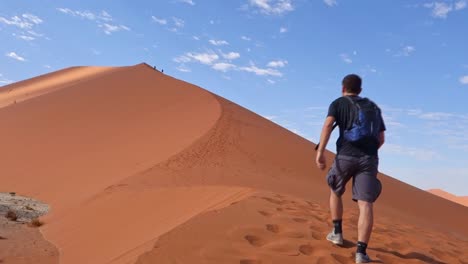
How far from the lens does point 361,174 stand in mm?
3910

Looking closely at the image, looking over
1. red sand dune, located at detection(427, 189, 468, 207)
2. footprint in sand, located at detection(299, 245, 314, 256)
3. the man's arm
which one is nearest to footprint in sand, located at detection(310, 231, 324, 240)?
footprint in sand, located at detection(299, 245, 314, 256)

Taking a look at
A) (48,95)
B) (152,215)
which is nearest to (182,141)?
(152,215)

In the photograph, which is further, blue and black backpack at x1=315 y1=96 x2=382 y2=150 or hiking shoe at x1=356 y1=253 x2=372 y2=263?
blue and black backpack at x1=315 y1=96 x2=382 y2=150

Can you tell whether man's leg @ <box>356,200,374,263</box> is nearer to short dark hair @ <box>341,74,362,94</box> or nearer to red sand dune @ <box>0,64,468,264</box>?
red sand dune @ <box>0,64,468,264</box>

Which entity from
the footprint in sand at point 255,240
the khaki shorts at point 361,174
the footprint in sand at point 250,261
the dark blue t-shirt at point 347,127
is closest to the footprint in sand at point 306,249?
the footprint in sand at point 255,240

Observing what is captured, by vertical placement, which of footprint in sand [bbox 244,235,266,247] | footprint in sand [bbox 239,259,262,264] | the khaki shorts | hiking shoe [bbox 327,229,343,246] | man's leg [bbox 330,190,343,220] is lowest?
footprint in sand [bbox 239,259,262,264]

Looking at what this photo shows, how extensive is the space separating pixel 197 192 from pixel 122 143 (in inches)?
314

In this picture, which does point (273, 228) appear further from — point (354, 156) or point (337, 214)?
point (354, 156)

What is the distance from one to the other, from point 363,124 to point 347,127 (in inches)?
5.8

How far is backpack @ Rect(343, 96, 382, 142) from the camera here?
3898 millimetres

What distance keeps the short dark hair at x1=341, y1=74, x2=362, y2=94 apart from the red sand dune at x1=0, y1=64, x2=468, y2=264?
1542 mm

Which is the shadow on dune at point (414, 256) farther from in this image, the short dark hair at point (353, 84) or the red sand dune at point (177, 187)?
the short dark hair at point (353, 84)

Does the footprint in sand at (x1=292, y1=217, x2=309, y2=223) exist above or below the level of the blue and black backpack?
below

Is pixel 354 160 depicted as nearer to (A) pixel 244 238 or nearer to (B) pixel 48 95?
(A) pixel 244 238
